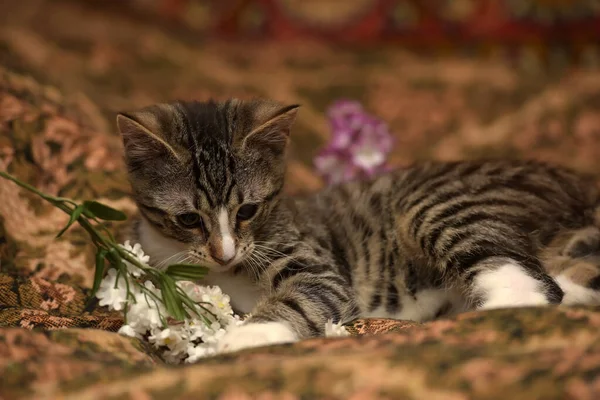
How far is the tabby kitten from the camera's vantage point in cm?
136

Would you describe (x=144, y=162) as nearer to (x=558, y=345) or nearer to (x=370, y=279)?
(x=370, y=279)

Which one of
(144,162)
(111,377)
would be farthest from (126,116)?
(111,377)

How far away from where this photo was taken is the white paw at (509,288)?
131 cm

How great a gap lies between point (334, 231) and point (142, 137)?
0.61m

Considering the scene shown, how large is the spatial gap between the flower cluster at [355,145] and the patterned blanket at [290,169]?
26 centimetres

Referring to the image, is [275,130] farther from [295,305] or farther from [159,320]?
[159,320]

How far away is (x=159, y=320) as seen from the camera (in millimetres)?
1196

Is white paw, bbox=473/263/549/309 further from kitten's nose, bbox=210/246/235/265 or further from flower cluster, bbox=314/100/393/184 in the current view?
flower cluster, bbox=314/100/393/184

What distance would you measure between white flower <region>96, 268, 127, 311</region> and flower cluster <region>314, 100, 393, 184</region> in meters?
0.95

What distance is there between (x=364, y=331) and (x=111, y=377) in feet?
1.95

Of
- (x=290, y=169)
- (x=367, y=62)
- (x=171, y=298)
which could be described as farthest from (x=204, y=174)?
(x=367, y=62)

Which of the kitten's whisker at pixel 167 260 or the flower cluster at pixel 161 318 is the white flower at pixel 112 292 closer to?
the flower cluster at pixel 161 318

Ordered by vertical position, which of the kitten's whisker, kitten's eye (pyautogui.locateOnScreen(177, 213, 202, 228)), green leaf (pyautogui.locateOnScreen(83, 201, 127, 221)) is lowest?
the kitten's whisker

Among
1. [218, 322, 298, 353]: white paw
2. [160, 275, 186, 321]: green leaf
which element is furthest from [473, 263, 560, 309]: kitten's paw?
[160, 275, 186, 321]: green leaf
